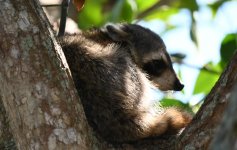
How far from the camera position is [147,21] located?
8.29m

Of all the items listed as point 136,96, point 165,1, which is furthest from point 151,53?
point 136,96

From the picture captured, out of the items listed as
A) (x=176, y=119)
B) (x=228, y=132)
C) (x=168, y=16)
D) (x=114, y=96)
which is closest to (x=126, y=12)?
(x=168, y=16)

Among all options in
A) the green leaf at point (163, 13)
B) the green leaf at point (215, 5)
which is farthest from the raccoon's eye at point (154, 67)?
the green leaf at point (163, 13)

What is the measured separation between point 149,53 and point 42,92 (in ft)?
9.27

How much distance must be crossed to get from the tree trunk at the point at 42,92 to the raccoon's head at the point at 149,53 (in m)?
2.29

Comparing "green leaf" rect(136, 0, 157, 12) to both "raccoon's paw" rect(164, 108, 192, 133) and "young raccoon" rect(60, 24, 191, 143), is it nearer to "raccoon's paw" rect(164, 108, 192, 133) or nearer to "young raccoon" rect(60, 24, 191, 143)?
"young raccoon" rect(60, 24, 191, 143)

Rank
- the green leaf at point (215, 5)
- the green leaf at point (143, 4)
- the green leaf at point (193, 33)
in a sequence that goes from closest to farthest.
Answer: the green leaf at point (193, 33)
the green leaf at point (143, 4)
the green leaf at point (215, 5)

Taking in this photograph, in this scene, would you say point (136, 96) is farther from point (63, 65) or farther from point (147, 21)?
point (147, 21)

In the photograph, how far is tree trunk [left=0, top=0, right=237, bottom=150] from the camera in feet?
9.95

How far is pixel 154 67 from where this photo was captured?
5.65 meters

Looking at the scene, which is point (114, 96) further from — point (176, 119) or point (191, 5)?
point (191, 5)

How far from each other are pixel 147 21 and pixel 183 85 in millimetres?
2819

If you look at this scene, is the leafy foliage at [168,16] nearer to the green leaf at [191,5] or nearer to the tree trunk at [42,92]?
the green leaf at [191,5]

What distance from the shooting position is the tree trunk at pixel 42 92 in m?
3.03
